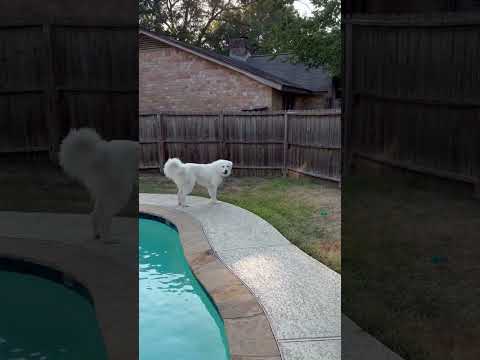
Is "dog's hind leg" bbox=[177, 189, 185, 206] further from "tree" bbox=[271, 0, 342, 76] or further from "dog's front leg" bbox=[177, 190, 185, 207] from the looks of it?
"tree" bbox=[271, 0, 342, 76]

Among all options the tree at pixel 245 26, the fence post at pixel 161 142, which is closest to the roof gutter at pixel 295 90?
the fence post at pixel 161 142

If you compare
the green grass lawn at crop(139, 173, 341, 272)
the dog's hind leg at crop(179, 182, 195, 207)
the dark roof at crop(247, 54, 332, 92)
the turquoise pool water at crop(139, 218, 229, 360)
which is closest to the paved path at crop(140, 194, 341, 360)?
the green grass lawn at crop(139, 173, 341, 272)

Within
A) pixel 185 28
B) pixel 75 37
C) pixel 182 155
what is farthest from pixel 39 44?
pixel 185 28

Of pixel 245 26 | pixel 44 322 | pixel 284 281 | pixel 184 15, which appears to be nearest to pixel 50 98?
pixel 44 322

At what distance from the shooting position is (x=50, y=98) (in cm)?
211

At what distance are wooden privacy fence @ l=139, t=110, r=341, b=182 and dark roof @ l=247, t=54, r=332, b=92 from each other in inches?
174

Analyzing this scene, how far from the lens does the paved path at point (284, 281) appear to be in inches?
123

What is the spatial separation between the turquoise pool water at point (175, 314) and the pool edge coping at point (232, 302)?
127 mm

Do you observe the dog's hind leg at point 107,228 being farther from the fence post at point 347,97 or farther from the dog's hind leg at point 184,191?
the dog's hind leg at point 184,191

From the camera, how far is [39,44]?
6.80 feet

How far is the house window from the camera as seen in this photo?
14.2 metres

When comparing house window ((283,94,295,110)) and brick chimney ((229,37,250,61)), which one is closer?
house window ((283,94,295,110))

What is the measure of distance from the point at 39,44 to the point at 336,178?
829 cm

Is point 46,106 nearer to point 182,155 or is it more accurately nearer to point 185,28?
point 182,155
